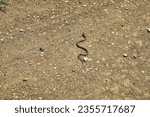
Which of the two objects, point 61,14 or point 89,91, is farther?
point 61,14

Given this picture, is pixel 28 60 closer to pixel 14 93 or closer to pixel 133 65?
pixel 14 93

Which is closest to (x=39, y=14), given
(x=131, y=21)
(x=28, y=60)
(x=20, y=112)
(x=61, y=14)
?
(x=61, y=14)

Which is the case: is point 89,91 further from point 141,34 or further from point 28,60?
point 141,34

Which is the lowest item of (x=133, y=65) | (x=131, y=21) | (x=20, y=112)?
(x=20, y=112)

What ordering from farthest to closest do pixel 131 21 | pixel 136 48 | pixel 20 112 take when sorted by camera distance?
1. pixel 131 21
2. pixel 136 48
3. pixel 20 112

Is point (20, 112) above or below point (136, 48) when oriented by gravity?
below

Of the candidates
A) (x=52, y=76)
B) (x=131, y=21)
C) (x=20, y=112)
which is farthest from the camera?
(x=131, y=21)
